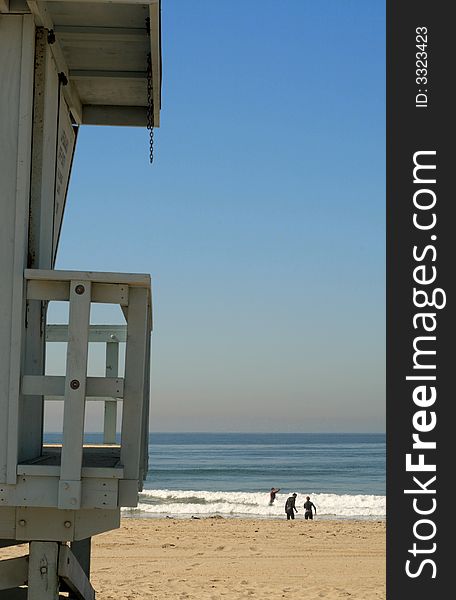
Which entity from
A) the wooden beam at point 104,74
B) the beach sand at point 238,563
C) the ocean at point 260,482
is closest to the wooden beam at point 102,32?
the wooden beam at point 104,74

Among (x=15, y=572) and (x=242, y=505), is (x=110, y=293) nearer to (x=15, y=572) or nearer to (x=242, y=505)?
(x=15, y=572)

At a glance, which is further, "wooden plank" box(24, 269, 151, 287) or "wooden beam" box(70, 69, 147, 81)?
"wooden beam" box(70, 69, 147, 81)

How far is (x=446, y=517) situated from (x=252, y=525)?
17998mm

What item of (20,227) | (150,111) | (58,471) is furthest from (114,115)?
(58,471)

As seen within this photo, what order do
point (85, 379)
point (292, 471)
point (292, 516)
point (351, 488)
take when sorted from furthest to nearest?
1. point (292, 471)
2. point (351, 488)
3. point (292, 516)
4. point (85, 379)

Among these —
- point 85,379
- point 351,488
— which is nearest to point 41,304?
point 85,379

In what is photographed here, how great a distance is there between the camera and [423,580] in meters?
7.49

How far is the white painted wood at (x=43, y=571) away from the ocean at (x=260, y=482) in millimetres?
26908

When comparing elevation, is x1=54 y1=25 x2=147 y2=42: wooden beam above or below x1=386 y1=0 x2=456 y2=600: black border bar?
above

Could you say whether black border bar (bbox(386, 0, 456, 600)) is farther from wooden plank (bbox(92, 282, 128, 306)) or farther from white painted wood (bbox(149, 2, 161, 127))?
wooden plank (bbox(92, 282, 128, 306))

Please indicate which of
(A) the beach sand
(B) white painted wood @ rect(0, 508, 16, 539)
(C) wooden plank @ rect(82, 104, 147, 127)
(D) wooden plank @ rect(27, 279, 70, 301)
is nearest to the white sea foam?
(A) the beach sand

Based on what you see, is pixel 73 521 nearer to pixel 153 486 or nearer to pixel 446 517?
pixel 446 517

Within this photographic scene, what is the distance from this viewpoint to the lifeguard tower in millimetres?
4770

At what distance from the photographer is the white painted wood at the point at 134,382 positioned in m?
4.82
